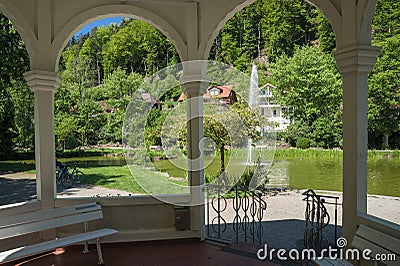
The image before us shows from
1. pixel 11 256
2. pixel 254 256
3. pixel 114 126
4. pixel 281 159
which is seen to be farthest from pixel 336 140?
pixel 11 256

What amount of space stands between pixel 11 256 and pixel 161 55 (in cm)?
2623

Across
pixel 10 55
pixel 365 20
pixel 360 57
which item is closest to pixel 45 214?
pixel 360 57

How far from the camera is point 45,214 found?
386 cm

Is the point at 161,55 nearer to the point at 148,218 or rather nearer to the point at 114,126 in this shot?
the point at 114,126

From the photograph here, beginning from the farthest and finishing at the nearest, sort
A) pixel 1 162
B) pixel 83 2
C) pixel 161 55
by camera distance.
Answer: pixel 161 55 → pixel 1 162 → pixel 83 2

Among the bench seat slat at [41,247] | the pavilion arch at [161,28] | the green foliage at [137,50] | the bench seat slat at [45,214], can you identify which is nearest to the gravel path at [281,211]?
the pavilion arch at [161,28]

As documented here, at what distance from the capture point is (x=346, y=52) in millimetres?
3137

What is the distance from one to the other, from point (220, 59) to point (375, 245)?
26791mm

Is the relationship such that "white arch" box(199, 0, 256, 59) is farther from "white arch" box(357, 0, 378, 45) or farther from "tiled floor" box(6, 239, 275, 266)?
"tiled floor" box(6, 239, 275, 266)

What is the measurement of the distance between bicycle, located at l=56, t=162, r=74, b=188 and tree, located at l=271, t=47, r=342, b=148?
51.4 feet

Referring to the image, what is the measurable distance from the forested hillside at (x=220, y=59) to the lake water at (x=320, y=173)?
292cm

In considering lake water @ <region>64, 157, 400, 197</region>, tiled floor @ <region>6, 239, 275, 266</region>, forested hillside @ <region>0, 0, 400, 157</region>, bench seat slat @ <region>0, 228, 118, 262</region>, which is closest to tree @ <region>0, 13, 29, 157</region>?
forested hillside @ <region>0, 0, 400, 157</region>

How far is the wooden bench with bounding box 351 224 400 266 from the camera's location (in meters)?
2.53

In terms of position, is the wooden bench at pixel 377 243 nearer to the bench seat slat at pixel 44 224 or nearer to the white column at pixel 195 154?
the white column at pixel 195 154
